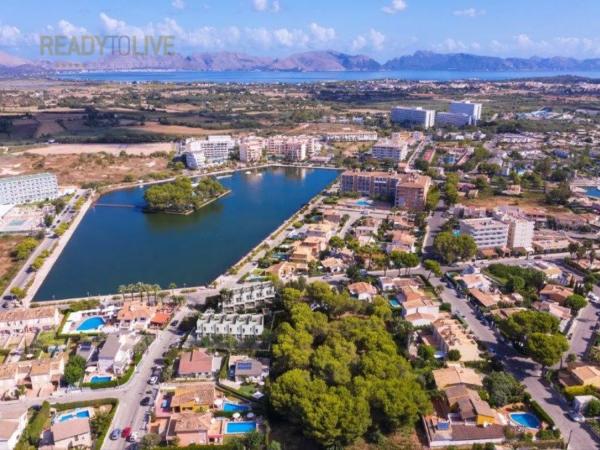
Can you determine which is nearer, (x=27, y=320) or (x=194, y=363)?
(x=194, y=363)

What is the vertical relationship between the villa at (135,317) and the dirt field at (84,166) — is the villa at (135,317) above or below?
below

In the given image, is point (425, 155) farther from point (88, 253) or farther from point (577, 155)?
point (88, 253)

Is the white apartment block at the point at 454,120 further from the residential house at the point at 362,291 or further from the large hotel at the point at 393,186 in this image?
the residential house at the point at 362,291

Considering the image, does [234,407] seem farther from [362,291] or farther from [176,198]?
[176,198]

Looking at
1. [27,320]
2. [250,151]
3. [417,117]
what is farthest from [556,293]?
[417,117]

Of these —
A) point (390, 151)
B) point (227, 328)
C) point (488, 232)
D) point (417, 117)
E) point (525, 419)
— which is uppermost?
point (417, 117)

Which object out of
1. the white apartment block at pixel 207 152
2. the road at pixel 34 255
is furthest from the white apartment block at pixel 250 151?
the road at pixel 34 255
